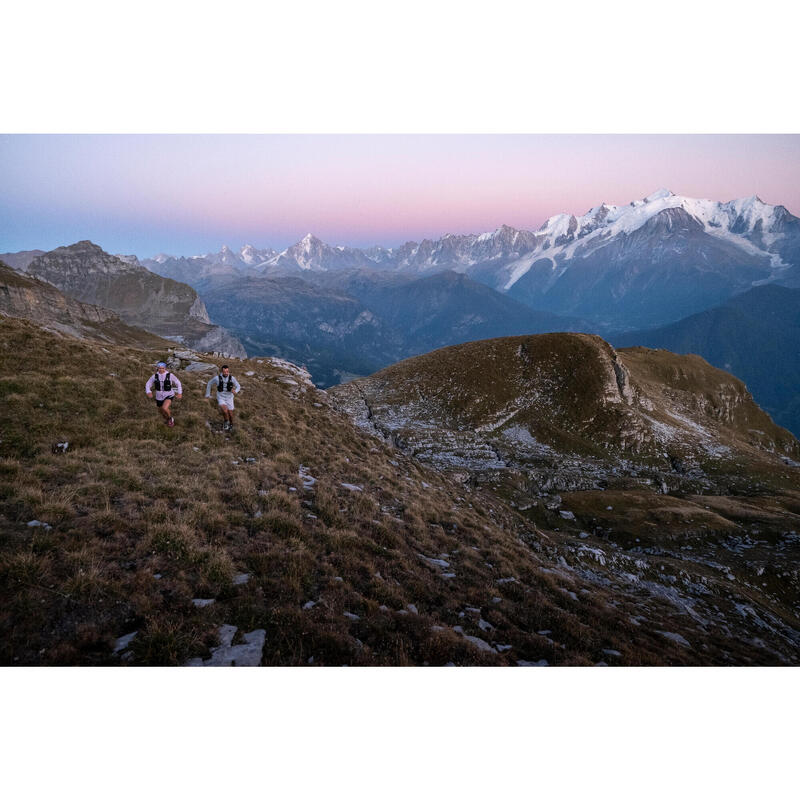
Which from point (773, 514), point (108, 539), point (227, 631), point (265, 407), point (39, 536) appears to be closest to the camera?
point (227, 631)

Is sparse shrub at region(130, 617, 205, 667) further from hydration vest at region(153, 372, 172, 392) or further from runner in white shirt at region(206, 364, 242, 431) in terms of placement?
hydration vest at region(153, 372, 172, 392)

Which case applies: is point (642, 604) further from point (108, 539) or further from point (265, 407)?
point (265, 407)

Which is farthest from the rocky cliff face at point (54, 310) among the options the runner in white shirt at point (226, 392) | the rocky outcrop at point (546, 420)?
the runner in white shirt at point (226, 392)

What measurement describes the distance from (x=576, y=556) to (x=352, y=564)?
15.1m

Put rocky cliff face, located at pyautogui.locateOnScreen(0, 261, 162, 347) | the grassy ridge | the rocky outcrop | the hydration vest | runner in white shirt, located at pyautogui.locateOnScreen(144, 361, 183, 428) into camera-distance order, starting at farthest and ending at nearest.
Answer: rocky cliff face, located at pyautogui.locateOnScreen(0, 261, 162, 347), the rocky outcrop, the hydration vest, runner in white shirt, located at pyautogui.locateOnScreen(144, 361, 183, 428), the grassy ridge

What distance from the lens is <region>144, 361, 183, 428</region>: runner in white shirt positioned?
615 inches

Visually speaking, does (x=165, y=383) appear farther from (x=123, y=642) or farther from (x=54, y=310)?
(x=54, y=310)

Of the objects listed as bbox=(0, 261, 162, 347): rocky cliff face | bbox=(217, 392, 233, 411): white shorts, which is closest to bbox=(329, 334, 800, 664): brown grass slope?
bbox=(217, 392, 233, 411): white shorts

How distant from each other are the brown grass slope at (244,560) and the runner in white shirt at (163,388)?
2.92 ft

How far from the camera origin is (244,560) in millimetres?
8344

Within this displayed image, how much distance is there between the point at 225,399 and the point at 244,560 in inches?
415

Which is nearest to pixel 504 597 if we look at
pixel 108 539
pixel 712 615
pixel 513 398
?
pixel 108 539

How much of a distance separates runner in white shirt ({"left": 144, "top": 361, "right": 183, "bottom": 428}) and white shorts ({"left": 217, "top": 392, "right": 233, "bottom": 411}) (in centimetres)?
166

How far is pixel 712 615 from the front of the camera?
15938 mm
